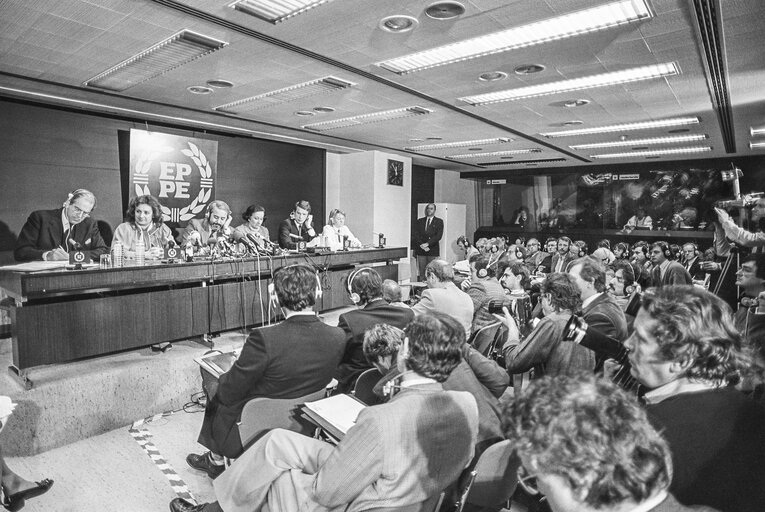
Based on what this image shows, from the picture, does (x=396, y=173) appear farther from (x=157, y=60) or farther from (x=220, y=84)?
(x=157, y=60)

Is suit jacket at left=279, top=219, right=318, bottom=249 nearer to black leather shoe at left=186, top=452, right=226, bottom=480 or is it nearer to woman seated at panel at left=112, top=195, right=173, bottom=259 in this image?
woman seated at panel at left=112, top=195, right=173, bottom=259

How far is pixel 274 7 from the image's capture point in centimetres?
295

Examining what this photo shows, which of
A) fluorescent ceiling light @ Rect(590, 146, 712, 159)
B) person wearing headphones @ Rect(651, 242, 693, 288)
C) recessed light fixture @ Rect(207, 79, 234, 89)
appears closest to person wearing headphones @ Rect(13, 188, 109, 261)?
recessed light fixture @ Rect(207, 79, 234, 89)

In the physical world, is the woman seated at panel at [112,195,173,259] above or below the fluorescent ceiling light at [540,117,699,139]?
below

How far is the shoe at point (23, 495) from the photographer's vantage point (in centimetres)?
228

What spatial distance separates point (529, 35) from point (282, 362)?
2.90m

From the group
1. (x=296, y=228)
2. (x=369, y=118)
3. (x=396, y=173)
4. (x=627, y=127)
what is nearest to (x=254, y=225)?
(x=296, y=228)

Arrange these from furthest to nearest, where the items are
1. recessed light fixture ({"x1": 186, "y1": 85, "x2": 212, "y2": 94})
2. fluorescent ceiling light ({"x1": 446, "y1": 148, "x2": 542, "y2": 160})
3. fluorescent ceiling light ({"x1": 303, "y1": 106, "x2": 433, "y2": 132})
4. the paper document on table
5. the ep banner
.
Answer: fluorescent ceiling light ({"x1": 446, "y1": 148, "x2": 542, "y2": 160}) → the ep banner → fluorescent ceiling light ({"x1": 303, "y1": 106, "x2": 433, "y2": 132}) → recessed light fixture ({"x1": 186, "y1": 85, "x2": 212, "y2": 94}) → the paper document on table

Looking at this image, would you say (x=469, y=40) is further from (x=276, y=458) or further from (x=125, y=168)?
(x=125, y=168)

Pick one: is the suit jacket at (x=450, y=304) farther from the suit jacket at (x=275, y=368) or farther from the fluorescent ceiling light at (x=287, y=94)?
the fluorescent ceiling light at (x=287, y=94)

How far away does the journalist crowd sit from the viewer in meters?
0.83

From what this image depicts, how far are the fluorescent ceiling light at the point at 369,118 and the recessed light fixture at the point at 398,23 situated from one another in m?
2.31

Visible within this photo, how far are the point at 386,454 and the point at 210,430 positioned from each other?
4.71ft

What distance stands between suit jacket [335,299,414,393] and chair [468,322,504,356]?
71 cm
